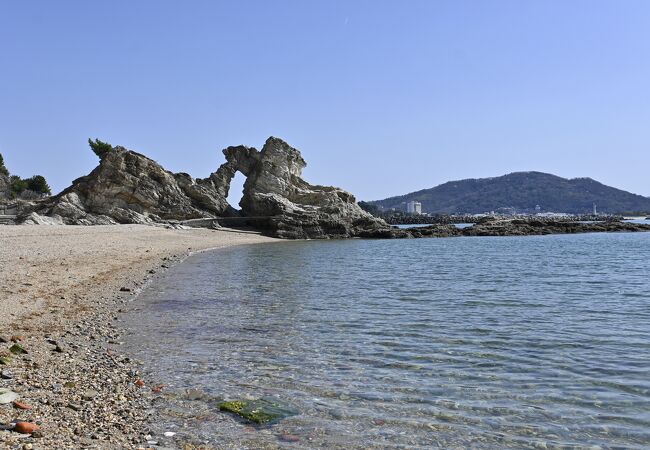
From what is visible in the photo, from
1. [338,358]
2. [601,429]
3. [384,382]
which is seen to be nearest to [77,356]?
[338,358]

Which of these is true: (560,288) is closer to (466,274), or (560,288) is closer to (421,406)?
(466,274)

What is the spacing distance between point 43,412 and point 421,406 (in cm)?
447

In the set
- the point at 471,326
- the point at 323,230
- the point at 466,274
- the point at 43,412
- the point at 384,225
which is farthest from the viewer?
the point at 384,225

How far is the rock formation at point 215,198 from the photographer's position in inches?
2383

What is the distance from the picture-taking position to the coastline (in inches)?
216

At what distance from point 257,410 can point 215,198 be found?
62.7 m

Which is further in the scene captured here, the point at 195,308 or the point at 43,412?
the point at 195,308

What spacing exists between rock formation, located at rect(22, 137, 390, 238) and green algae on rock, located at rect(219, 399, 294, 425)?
54.1m

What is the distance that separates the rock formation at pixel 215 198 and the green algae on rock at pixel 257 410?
54.1 m

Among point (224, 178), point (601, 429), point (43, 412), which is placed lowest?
point (601, 429)

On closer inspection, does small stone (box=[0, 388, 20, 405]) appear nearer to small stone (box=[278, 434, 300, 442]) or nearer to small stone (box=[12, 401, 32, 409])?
small stone (box=[12, 401, 32, 409])

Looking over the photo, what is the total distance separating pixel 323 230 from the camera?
63.5 m

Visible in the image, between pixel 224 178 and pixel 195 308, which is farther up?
pixel 224 178

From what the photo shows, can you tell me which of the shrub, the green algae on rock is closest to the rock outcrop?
the shrub
